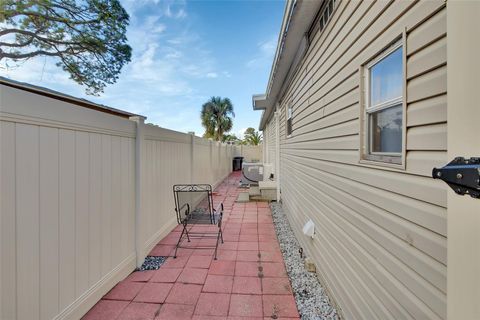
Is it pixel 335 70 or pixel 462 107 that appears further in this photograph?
pixel 335 70

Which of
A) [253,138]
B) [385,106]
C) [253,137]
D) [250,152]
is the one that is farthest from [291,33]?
[253,137]

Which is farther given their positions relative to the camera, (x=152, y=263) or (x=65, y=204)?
(x=152, y=263)

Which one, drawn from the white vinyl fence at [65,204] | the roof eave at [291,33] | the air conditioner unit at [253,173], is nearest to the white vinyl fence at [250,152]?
the air conditioner unit at [253,173]

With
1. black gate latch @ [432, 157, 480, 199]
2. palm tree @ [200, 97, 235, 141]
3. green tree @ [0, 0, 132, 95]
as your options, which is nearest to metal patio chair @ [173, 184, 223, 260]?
black gate latch @ [432, 157, 480, 199]

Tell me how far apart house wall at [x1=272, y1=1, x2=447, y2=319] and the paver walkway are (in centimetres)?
57

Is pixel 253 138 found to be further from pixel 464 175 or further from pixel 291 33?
pixel 464 175

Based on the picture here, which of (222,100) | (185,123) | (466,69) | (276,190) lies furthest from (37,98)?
(185,123)

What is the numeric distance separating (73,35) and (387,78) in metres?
10.1

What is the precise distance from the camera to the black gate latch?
0.66 meters

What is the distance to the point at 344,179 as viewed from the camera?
2215mm

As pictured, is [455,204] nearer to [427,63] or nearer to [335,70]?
[427,63]

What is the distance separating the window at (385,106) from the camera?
4.98 feet

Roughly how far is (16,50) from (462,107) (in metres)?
10.4

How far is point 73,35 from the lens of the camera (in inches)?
332
